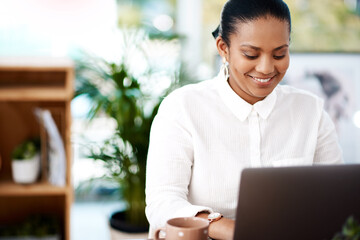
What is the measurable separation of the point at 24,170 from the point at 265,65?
1547 millimetres

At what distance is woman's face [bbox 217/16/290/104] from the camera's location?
53.7 inches

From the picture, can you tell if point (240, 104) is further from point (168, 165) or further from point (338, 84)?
point (338, 84)

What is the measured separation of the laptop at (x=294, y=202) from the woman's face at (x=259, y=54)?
563mm

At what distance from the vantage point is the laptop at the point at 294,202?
0.85m

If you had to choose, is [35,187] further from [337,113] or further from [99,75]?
[337,113]

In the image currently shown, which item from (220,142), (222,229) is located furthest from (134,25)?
(222,229)

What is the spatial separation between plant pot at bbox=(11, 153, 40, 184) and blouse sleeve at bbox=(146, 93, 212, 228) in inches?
46.6

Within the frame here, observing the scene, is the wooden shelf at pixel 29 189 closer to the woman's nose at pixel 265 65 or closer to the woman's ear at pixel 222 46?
the woman's ear at pixel 222 46

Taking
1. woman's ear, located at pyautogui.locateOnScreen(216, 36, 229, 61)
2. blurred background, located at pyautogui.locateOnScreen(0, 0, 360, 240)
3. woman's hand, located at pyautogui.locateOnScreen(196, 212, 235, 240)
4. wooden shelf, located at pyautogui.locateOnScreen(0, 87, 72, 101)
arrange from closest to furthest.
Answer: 1. woman's hand, located at pyautogui.locateOnScreen(196, 212, 235, 240)
2. woman's ear, located at pyautogui.locateOnScreen(216, 36, 229, 61)
3. wooden shelf, located at pyautogui.locateOnScreen(0, 87, 72, 101)
4. blurred background, located at pyautogui.locateOnScreen(0, 0, 360, 240)

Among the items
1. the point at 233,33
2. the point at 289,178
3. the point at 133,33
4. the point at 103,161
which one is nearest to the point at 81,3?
the point at 133,33

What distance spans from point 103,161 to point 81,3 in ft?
4.54

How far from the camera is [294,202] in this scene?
34.0 inches

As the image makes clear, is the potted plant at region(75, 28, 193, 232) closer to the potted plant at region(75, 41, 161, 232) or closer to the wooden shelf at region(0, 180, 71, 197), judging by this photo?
the potted plant at region(75, 41, 161, 232)

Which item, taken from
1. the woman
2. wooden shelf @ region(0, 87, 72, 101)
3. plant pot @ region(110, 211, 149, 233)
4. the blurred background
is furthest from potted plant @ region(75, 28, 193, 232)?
the woman
